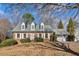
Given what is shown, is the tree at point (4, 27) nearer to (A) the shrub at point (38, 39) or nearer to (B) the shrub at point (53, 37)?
(A) the shrub at point (38, 39)

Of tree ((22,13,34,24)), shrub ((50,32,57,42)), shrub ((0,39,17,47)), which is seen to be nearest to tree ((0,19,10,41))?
shrub ((0,39,17,47))

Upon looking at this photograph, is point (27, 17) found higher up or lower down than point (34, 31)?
higher up

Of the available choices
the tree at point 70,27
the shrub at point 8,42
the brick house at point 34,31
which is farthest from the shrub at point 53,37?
the shrub at point 8,42

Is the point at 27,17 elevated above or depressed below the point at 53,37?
above

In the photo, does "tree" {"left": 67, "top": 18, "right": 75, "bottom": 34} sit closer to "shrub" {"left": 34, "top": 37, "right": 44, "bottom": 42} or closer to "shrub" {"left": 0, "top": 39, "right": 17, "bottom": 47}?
"shrub" {"left": 34, "top": 37, "right": 44, "bottom": 42}

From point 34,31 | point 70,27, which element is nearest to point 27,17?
point 34,31

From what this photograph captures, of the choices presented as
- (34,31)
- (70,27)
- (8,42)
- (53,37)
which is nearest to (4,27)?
(8,42)

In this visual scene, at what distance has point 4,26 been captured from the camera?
170 cm

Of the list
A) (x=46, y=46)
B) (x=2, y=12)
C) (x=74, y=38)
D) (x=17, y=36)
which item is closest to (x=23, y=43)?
(x=17, y=36)

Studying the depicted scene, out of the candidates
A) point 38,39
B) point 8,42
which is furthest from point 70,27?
point 8,42

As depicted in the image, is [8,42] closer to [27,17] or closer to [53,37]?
[27,17]

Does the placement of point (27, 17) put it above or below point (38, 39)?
above

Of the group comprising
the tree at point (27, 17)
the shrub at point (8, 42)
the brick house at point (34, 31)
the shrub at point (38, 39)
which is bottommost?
the shrub at point (8, 42)

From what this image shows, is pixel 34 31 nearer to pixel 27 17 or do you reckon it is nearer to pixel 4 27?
pixel 27 17
